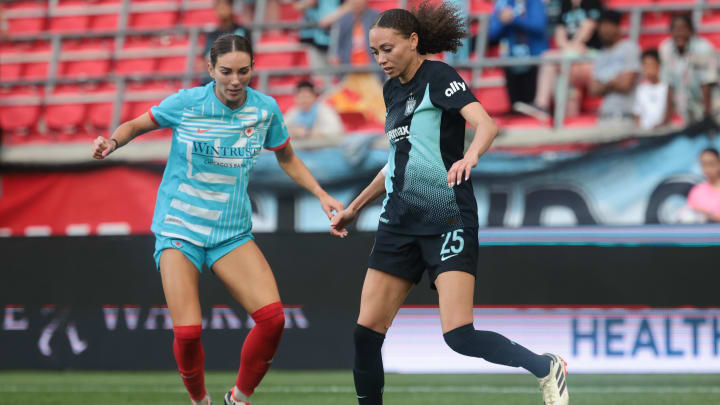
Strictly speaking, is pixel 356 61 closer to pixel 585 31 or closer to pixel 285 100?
pixel 285 100

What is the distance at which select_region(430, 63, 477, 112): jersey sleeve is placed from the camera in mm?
4352

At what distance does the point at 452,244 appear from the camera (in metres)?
4.46

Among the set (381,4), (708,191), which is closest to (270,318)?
(708,191)

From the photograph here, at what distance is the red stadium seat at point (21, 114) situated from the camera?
467 inches

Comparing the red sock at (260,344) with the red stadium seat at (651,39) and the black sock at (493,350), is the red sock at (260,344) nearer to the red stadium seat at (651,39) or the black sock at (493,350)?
the black sock at (493,350)

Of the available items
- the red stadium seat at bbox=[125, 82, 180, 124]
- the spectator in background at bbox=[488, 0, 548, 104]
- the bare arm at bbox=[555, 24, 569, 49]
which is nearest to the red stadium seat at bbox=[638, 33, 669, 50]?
the bare arm at bbox=[555, 24, 569, 49]

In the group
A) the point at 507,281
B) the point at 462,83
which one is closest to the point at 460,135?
the point at 462,83

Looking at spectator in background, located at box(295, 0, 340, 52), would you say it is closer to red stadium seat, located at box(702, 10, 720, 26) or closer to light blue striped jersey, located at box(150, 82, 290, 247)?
red stadium seat, located at box(702, 10, 720, 26)

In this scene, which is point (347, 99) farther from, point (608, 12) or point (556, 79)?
point (608, 12)

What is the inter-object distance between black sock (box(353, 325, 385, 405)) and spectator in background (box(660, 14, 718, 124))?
16.0ft

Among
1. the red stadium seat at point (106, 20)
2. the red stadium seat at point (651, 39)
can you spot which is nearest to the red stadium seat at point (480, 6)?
the red stadium seat at point (651, 39)

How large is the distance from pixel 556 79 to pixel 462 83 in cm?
531

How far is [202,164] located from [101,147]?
0.57 metres

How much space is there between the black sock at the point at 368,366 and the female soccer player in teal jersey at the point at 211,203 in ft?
2.38
